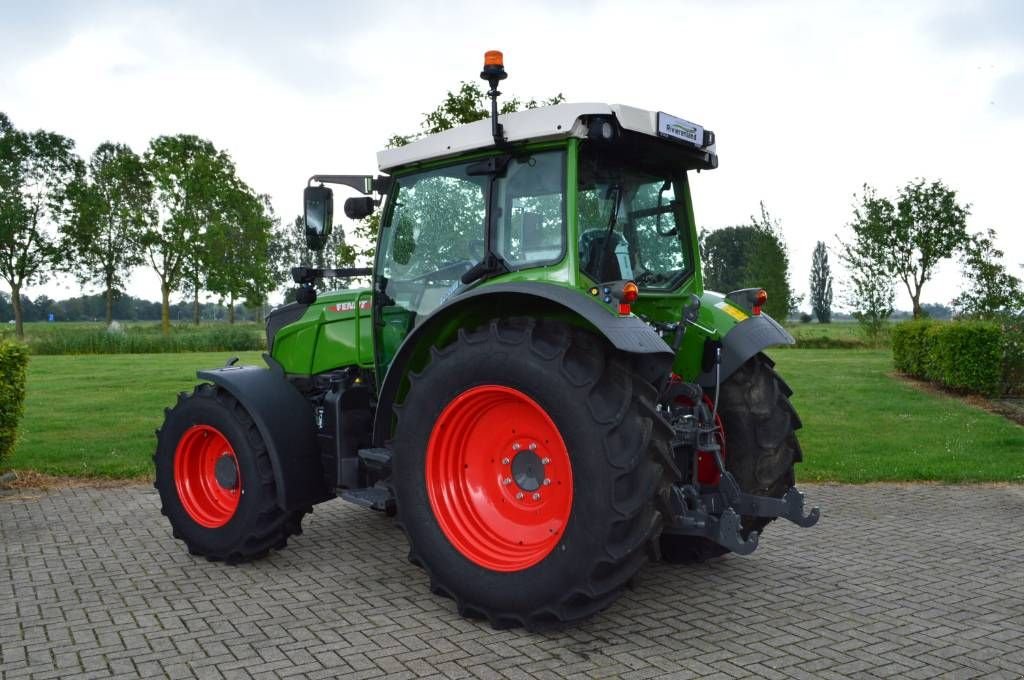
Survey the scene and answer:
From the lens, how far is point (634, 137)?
454 cm

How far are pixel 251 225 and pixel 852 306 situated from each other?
3057 centimetres

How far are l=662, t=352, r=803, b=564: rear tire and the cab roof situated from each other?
4.38 feet

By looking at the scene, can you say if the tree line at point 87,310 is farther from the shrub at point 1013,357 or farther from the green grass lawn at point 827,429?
the shrub at point 1013,357

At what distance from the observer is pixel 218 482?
557 cm

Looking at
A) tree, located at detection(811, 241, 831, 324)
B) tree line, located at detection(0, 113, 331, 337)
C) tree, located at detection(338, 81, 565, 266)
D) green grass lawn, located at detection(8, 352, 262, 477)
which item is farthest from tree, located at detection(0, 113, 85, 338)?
tree, located at detection(811, 241, 831, 324)

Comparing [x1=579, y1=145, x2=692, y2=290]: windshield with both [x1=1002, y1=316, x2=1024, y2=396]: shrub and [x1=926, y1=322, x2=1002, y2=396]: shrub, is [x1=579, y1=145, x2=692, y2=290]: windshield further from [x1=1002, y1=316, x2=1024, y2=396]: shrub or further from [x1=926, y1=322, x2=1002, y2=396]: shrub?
[x1=1002, y1=316, x2=1024, y2=396]: shrub

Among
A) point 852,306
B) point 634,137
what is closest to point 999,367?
point 634,137

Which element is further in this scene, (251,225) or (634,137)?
(251,225)

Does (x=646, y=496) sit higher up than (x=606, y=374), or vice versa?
(x=606, y=374)

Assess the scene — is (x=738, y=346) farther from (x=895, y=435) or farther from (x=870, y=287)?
(x=870, y=287)

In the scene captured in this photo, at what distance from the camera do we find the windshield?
452 cm

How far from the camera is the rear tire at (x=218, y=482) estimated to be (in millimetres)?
5164

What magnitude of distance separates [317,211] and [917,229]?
34819 millimetres

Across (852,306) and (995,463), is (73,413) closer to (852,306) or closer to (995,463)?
(995,463)
